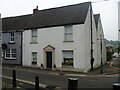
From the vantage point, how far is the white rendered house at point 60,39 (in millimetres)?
26609

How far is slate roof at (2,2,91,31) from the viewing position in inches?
1097

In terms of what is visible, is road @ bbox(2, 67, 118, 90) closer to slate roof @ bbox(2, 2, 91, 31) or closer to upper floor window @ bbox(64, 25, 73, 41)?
upper floor window @ bbox(64, 25, 73, 41)

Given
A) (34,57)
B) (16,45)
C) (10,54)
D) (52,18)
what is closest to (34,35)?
(34,57)

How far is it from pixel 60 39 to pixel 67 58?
2.32m

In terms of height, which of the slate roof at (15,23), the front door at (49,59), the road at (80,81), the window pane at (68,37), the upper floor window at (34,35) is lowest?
the road at (80,81)

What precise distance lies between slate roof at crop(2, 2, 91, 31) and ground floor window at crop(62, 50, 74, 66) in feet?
10.8

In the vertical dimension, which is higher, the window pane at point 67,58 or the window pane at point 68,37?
the window pane at point 68,37

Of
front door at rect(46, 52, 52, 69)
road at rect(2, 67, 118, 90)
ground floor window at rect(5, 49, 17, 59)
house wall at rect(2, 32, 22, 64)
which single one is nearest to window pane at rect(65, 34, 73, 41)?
front door at rect(46, 52, 52, 69)

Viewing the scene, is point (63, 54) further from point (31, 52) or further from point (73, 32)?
point (31, 52)

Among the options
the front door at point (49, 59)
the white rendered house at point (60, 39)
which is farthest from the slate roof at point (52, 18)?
the front door at point (49, 59)

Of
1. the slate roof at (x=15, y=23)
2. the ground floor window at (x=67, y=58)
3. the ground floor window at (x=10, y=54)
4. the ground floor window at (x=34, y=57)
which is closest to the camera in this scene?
the ground floor window at (x=67, y=58)

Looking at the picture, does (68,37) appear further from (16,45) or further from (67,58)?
(16,45)

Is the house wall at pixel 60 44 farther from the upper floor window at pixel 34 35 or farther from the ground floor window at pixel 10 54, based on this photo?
the ground floor window at pixel 10 54

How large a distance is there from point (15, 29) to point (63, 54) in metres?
8.90
